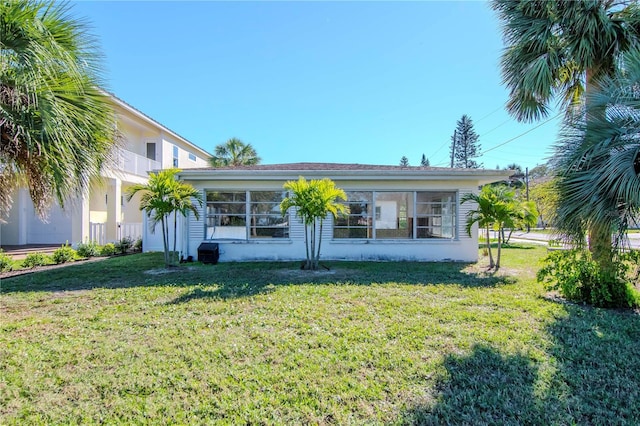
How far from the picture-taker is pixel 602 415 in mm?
2484

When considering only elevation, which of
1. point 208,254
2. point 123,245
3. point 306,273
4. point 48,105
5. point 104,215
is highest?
point 48,105

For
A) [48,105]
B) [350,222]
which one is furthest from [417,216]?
[48,105]

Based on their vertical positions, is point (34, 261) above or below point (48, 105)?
below

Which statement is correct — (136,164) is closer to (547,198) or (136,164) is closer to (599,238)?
(547,198)

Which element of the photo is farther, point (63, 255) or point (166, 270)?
point (63, 255)

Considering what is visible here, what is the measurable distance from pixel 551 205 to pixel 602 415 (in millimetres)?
3181

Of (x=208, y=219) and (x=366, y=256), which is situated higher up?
(x=208, y=219)

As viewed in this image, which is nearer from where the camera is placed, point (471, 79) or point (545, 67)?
point (545, 67)

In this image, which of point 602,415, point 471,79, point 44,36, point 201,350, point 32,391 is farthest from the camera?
point 471,79

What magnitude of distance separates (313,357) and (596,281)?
218 inches

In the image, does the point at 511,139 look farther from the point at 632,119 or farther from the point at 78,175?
the point at 78,175

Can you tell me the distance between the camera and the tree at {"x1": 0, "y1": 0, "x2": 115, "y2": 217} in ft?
9.91

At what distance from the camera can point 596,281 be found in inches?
212

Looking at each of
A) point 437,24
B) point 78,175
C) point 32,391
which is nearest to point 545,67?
point 437,24
